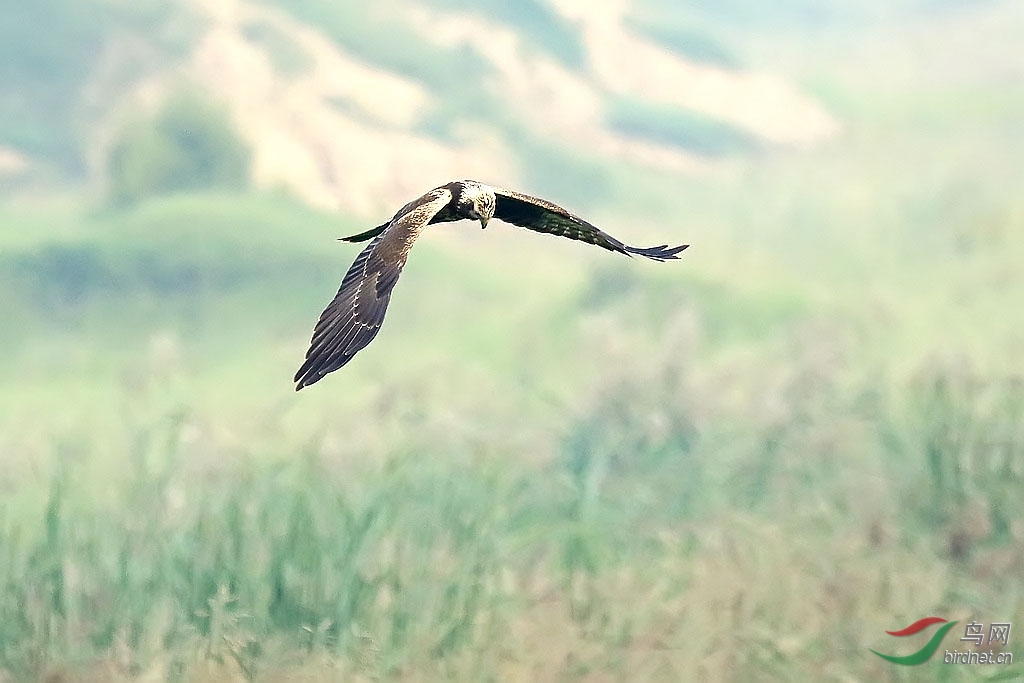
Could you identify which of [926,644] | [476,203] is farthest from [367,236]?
[926,644]

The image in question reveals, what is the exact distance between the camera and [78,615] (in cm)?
2769

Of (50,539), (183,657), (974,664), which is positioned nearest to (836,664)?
(974,664)

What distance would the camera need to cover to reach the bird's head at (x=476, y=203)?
43.2 ft

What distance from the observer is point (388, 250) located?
12.1 m

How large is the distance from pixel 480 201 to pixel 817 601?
761 inches

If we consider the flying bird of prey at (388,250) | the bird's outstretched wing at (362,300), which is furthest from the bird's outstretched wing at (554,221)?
the bird's outstretched wing at (362,300)

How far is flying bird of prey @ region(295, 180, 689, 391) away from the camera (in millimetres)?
11336

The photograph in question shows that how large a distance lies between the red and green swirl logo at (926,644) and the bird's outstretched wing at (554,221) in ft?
63.9

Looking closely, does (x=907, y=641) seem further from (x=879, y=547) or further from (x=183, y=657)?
(x=183, y=657)
